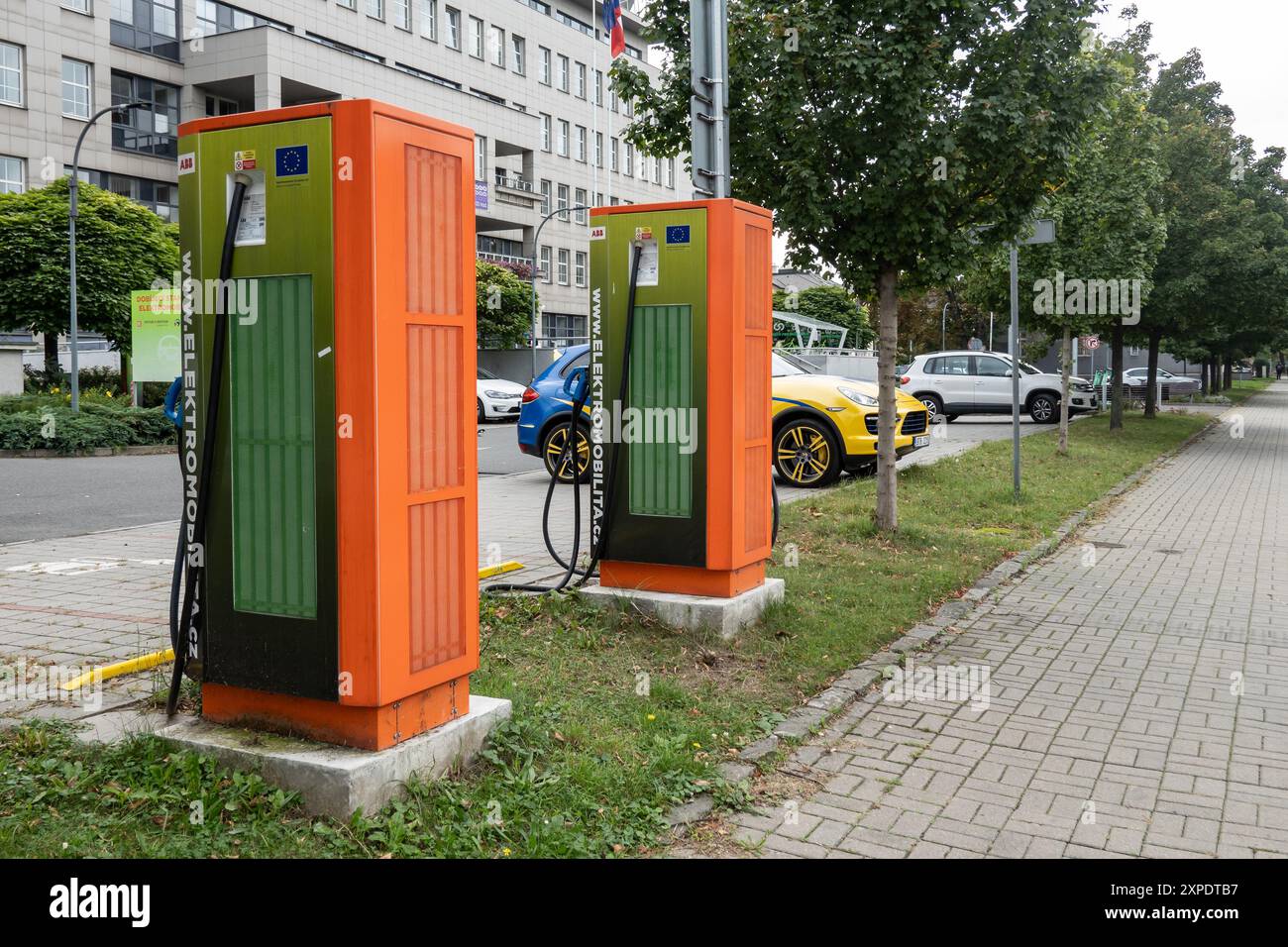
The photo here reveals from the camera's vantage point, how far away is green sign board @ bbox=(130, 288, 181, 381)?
20.6 meters

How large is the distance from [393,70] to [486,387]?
68.5 ft

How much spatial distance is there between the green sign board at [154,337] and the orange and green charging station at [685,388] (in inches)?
625

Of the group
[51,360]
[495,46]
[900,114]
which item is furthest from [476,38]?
[900,114]

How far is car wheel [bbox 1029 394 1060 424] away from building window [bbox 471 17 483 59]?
36.5 m

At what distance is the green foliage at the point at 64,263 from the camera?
2611 centimetres

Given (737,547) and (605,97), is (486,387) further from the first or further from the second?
(605,97)

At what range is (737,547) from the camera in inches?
249

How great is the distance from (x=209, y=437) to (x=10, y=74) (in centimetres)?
4041

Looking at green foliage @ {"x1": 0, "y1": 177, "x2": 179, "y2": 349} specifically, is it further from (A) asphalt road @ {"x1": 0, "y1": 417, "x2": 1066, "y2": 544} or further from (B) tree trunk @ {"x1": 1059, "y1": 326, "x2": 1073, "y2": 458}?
(B) tree trunk @ {"x1": 1059, "y1": 326, "x2": 1073, "y2": 458}

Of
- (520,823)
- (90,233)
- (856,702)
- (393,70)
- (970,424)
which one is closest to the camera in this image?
(520,823)

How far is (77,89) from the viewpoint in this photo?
39.9 metres

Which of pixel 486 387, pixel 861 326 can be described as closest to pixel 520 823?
pixel 486 387

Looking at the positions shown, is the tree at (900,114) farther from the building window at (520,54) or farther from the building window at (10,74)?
the building window at (520,54)

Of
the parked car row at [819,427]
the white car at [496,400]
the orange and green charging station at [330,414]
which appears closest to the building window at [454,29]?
the white car at [496,400]
